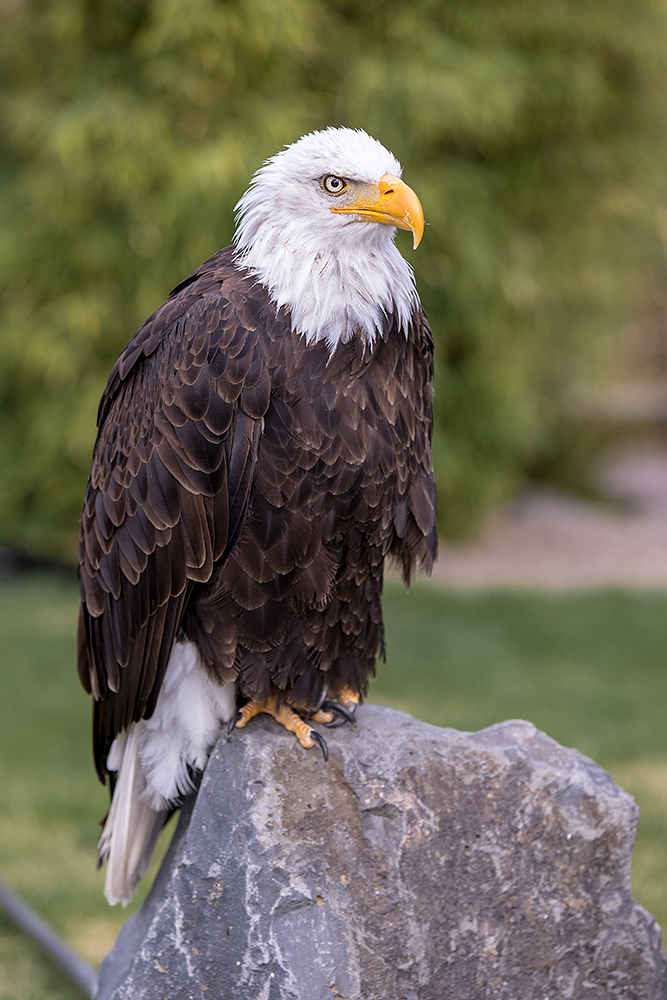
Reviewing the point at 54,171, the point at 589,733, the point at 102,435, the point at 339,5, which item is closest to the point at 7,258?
the point at 54,171

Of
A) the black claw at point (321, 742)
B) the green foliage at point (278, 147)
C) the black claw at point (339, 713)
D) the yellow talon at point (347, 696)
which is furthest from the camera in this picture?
the green foliage at point (278, 147)

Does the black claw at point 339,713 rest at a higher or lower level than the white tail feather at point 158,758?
higher

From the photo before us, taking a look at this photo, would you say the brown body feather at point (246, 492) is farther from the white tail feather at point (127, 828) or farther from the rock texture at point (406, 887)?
the rock texture at point (406, 887)

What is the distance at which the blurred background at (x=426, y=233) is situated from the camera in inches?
285

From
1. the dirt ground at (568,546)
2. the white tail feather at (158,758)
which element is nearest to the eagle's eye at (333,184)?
the white tail feather at (158,758)

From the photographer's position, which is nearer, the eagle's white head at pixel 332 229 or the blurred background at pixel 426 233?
the eagle's white head at pixel 332 229

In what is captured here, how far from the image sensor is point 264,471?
2.58m

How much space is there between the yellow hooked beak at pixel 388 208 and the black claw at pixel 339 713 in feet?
4.14

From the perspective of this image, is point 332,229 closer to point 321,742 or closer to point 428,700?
point 321,742

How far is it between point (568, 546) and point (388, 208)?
874cm

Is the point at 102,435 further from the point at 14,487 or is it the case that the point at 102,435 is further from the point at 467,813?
the point at 14,487

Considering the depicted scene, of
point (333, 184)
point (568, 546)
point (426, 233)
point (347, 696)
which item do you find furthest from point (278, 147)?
point (347, 696)

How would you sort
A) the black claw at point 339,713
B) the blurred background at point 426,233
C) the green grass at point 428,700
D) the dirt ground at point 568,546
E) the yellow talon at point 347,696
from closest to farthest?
the black claw at point 339,713 < the yellow talon at point 347,696 < the green grass at point 428,700 < the blurred background at point 426,233 < the dirt ground at point 568,546

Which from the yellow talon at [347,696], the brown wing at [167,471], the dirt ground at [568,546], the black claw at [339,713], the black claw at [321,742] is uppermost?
the dirt ground at [568,546]
